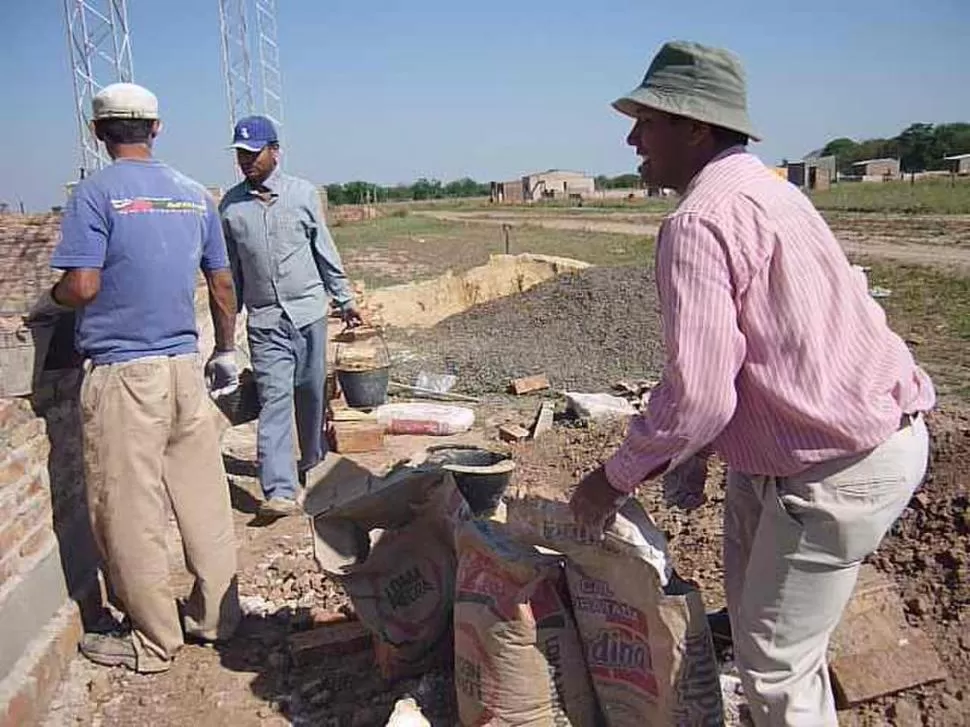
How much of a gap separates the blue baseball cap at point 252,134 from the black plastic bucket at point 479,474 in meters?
2.23

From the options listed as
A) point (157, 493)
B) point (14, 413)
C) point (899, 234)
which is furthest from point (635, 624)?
point (899, 234)

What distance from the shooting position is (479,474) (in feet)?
10.7

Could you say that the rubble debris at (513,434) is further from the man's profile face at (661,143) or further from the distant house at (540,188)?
the distant house at (540,188)

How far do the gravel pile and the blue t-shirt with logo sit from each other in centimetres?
547

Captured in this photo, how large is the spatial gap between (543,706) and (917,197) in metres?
37.0

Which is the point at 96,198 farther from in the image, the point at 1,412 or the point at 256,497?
the point at 256,497

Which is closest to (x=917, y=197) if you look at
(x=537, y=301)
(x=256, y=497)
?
(x=537, y=301)

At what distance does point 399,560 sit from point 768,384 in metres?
1.74

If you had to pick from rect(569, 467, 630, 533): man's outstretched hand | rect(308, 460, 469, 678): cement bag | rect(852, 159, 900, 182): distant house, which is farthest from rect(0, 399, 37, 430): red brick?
rect(852, 159, 900, 182): distant house

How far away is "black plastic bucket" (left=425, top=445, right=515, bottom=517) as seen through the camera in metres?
3.25

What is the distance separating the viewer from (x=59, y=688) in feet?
11.3

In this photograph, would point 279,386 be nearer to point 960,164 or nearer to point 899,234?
point 899,234

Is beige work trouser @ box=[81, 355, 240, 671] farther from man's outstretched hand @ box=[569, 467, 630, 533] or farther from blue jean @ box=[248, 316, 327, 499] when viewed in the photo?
man's outstretched hand @ box=[569, 467, 630, 533]

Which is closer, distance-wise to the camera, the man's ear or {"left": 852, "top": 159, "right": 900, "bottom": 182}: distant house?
the man's ear
